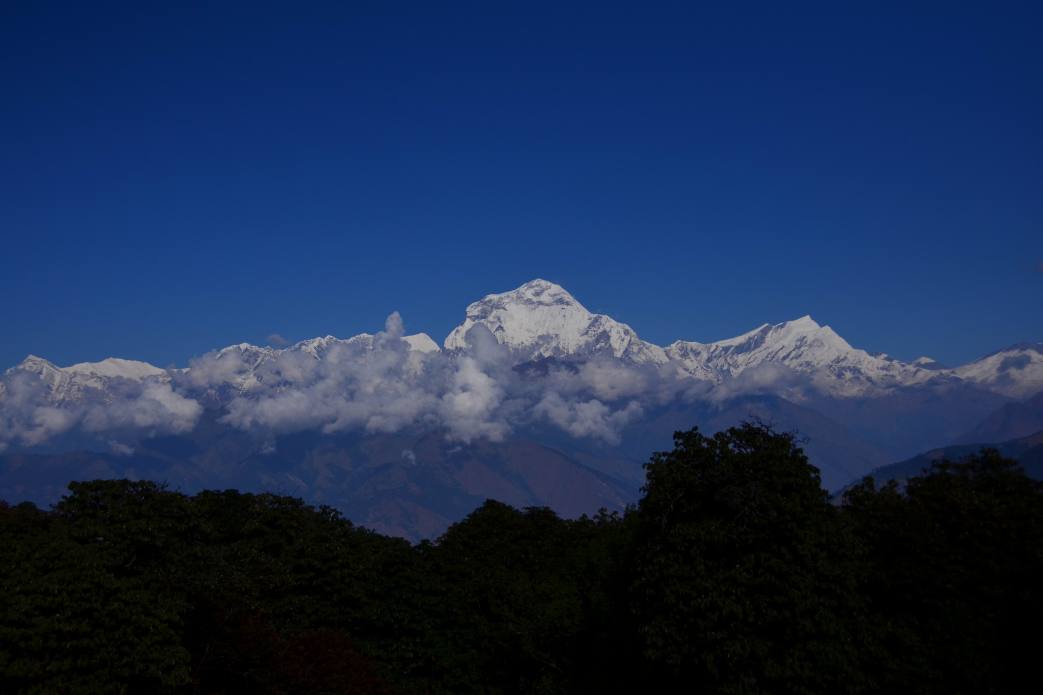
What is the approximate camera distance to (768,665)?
1051 inches

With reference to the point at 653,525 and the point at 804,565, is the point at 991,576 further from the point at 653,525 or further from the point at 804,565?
the point at 653,525

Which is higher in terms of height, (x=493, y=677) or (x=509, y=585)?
(x=509, y=585)

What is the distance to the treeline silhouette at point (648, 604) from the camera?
26891 mm

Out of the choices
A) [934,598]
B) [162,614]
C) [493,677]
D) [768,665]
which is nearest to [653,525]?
[768,665]

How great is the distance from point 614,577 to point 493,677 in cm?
1139

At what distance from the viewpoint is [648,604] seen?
31.2 m

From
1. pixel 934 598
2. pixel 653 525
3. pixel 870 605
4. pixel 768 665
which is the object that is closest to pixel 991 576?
pixel 934 598

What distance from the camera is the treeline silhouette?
2689 cm

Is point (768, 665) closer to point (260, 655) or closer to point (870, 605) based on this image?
point (870, 605)

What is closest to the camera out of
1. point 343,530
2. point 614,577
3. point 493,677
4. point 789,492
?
point 789,492

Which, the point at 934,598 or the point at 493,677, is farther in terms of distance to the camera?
the point at 493,677

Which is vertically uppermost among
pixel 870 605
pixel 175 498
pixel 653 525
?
pixel 175 498

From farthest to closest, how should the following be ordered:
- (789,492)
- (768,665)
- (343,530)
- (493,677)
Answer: (343,530) → (493,677) → (789,492) → (768,665)

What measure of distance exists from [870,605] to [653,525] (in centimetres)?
967
